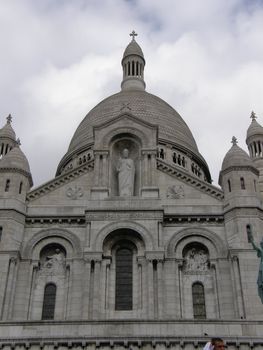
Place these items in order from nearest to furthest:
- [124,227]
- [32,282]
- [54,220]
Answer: [32,282] < [124,227] < [54,220]

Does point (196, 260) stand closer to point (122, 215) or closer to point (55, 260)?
point (122, 215)

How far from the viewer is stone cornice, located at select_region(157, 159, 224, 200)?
107 ft

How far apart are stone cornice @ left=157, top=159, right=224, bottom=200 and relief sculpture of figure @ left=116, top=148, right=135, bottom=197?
154 cm

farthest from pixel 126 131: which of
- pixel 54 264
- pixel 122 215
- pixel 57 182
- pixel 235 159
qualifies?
pixel 54 264

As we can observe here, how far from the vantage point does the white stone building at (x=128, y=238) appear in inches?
1124

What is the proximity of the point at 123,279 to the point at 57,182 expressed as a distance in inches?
264

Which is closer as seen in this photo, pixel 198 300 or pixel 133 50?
pixel 198 300

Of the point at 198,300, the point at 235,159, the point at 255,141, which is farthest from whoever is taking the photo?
the point at 255,141

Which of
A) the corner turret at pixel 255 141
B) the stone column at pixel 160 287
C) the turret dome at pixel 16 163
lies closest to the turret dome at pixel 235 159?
the stone column at pixel 160 287

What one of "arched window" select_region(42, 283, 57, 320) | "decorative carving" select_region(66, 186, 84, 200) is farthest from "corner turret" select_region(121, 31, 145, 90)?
"arched window" select_region(42, 283, 57, 320)

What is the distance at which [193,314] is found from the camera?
28.6m

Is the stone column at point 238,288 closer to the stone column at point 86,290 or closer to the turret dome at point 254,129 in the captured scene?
the stone column at point 86,290

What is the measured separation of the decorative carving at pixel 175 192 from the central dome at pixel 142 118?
14877 millimetres

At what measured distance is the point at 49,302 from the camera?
29422mm
